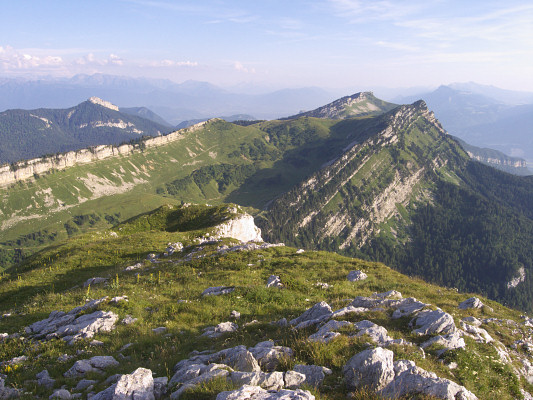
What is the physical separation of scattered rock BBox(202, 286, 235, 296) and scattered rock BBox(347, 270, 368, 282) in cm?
1066

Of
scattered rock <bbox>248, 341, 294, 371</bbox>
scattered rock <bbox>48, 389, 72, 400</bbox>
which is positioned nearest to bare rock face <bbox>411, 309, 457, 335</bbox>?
scattered rock <bbox>248, 341, 294, 371</bbox>

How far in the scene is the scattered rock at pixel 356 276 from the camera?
78.7ft

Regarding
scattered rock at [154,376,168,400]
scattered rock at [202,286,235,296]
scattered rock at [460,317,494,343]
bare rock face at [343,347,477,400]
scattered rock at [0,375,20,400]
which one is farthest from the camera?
scattered rock at [202,286,235,296]

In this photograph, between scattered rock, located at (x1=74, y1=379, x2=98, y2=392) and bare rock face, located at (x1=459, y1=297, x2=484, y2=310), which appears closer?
scattered rock, located at (x1=74, y1=379, x2=98, y2=392)

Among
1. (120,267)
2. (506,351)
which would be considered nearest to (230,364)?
(506,351)

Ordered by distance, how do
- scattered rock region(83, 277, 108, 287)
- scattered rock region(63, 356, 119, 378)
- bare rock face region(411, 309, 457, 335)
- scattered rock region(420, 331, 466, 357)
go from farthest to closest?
scattered rock region(83, 277, 108, 287), bare rock face region(411, 309, 457, 335), scattered rock region(420, 331, 466, 357), scattered rock region(63, 356, 119, 378)

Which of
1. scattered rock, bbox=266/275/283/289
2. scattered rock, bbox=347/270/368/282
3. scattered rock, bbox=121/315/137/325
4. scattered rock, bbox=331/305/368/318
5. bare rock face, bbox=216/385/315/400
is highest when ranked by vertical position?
bare rock face, bbox=216/385/315/400

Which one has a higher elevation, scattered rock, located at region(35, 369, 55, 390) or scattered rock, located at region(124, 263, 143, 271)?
scattered rock, located at region(35, 369, 55, 390)

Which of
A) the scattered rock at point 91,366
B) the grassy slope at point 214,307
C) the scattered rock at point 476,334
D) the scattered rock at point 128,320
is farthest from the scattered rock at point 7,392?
the scattered rock at point 476,334

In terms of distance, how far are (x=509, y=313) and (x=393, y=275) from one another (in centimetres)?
861

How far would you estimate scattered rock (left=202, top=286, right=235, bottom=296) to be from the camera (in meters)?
18.7

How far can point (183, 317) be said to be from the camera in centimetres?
1533

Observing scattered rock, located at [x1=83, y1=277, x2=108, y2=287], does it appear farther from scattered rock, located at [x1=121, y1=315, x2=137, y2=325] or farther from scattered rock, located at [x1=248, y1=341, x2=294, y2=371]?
scattered rock, located at [x1=248, y1=341, x2=294, y2=371]

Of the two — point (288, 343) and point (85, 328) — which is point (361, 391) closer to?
point (288, 343)
